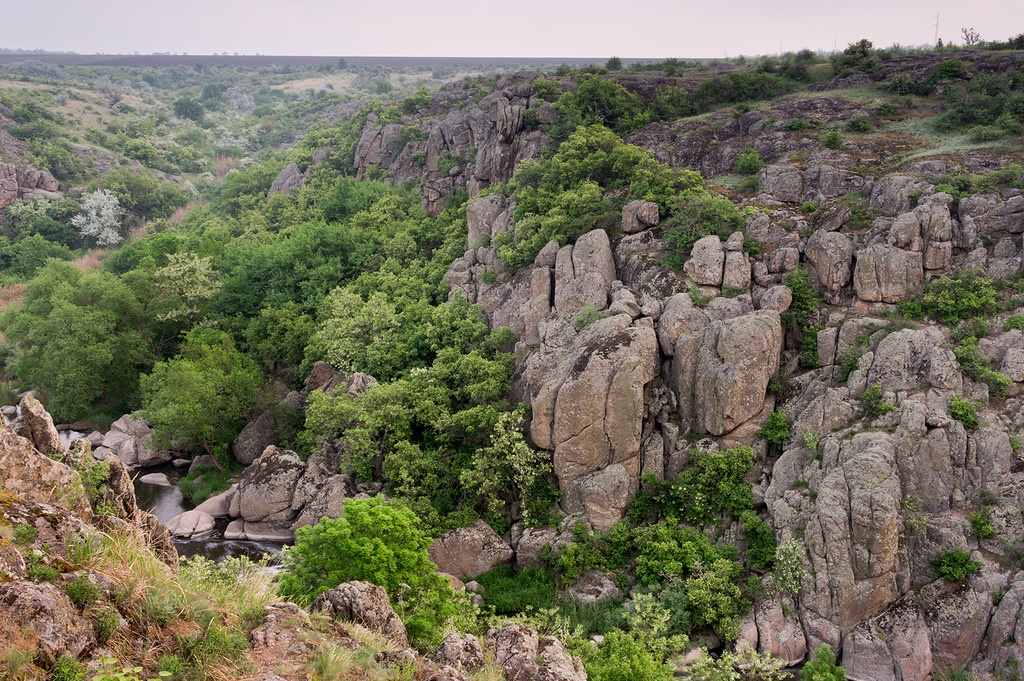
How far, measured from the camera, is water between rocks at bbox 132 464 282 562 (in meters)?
31.9

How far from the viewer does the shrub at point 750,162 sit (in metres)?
39.9

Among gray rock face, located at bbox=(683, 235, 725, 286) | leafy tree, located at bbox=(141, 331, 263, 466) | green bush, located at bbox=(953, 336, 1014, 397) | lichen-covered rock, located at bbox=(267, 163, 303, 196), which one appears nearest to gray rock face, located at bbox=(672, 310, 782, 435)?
gray rock face, located at bbox=(683, 235, 725, 286)

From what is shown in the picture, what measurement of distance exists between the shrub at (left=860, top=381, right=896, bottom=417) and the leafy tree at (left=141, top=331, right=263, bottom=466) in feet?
113

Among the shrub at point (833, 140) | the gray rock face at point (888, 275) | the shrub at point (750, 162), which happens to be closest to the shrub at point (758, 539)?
the gray rock face at point (888, 275)

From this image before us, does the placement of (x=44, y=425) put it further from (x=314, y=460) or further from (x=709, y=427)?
(x=709, y=427)

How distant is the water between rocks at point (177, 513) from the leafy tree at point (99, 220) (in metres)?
45.1

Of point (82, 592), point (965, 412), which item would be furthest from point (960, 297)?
point (82, 592)

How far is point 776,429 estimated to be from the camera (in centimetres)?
2850

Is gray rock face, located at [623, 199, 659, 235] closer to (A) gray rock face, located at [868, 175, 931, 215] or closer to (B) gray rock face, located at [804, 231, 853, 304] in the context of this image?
(B) gray rock face, located at [804, 231, 853, 304]

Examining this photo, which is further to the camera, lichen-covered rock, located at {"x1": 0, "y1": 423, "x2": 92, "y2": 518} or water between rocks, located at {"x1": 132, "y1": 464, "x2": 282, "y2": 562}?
water between rocks, located at {"x1": 132, "y1": 464, "x2": 282, "y2": 562}

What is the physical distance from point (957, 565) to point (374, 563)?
21.7m

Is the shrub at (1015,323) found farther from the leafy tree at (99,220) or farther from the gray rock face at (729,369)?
the leafy tree at (99,220)

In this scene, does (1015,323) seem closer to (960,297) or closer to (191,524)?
(960,297)

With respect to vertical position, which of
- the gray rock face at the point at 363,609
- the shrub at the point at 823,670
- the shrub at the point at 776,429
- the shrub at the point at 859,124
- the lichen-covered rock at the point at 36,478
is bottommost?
the shrub at the point at 823,670
